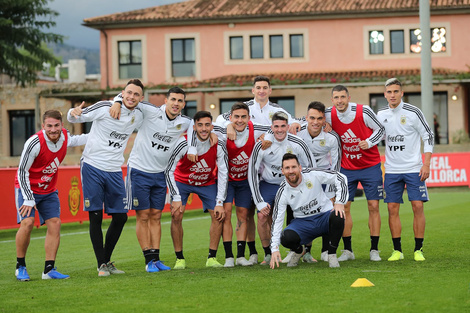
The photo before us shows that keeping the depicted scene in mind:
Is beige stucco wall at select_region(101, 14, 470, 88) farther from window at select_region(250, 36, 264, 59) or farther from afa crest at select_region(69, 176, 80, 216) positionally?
afa crest at select_region(69, 176, 80, 216)

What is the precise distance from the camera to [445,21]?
39406 millimetres

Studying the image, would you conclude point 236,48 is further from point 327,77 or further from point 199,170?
point 199,170

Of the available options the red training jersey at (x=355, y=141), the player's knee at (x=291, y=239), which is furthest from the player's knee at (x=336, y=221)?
the red training jersey at (x=355, y=141)

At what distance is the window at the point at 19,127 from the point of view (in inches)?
1775

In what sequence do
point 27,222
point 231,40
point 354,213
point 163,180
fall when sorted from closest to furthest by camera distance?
point 27,222
point 163,180
point 354,213
point 231,40

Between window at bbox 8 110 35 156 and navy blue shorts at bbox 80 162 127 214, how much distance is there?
36542 millimetres

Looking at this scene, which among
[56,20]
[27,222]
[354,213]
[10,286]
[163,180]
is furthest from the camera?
[56,20]

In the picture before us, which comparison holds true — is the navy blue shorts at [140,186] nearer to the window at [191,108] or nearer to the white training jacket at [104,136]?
the white training jacket at [104,136]

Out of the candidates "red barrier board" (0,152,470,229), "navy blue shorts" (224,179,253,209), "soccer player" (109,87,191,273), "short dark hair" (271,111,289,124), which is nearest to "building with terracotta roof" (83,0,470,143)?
"red barrier board" (0,152,470,229)

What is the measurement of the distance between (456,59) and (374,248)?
31.3 meters

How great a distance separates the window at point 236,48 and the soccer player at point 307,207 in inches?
1256

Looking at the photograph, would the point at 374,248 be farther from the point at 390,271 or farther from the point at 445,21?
the point at 445,21

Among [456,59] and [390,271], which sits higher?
[456,59]

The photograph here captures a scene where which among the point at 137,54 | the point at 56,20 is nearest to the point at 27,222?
the point at 56,20
